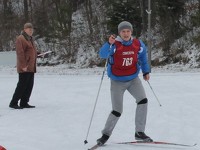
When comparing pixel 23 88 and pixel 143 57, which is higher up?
pixel 143 57

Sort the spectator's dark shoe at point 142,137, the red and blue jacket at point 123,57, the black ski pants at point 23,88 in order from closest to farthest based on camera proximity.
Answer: the red and blue jacket at point 123,57 → the spectator's dark shoe at point 142,137 → the black ski pants at point 23,88

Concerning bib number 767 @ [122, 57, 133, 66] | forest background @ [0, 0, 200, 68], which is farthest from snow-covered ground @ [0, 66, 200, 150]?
forest background @ [0, 0, 200, 68]

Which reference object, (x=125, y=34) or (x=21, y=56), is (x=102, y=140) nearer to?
(x=125, y=34)

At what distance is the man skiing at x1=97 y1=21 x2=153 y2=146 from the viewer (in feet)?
18.1

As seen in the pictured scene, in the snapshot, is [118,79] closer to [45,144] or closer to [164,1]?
[45,144]

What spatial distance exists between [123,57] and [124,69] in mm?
158

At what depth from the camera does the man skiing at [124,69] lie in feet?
18.1

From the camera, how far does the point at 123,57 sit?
552cm

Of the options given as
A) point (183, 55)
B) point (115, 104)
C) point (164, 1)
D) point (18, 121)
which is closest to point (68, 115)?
point (18, 121)

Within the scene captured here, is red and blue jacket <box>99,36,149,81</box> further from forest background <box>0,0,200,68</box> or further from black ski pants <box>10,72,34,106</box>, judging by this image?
forest background <box>0,0,200,68</box>

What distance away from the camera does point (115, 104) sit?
18.5 ft

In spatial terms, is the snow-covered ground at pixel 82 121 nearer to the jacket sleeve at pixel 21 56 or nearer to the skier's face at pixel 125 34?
the jacket sleeve at pixel 21 56

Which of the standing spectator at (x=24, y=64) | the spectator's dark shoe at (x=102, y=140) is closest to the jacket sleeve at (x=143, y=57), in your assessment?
the spectator's dark shoe at (x=102, y=140)

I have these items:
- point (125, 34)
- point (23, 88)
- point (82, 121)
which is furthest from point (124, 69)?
point (23, 88)
